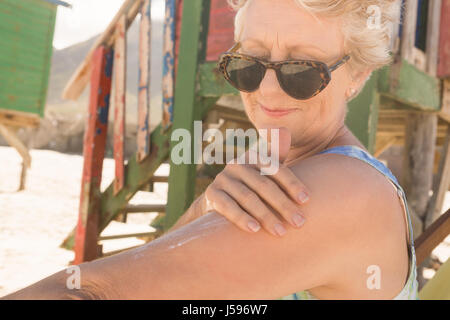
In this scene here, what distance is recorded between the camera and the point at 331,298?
96 centimetres

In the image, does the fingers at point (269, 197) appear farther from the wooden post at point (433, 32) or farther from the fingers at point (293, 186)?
the wooden post at point (433, 32)

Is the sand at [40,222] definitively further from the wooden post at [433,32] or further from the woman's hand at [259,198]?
the woman's hand at [259,198]

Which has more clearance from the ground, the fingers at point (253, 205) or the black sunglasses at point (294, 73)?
the black sunglasses at point (294, 73)

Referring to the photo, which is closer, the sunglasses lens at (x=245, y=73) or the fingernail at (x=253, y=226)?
the fingernail at (x=253, y=226)

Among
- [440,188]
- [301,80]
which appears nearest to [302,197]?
[301,80]

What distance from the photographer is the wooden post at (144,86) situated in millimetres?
4406

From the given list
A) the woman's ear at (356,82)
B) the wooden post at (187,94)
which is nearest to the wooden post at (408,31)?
the wooden post at (187,94)

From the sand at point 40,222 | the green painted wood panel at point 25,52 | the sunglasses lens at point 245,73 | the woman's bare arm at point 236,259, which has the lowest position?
the sand at point 40,222

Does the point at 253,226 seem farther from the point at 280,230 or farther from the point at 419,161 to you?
the point at 419,161

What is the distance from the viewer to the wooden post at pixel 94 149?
15.3 feet

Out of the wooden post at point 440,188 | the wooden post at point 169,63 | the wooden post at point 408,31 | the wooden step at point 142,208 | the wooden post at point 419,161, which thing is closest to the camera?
the wooden post at point 408,31

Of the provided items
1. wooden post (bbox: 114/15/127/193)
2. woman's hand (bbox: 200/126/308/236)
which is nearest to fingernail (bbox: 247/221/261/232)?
woman's hand (bbox: 200/126/308/236)

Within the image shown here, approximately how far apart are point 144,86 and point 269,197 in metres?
3.87

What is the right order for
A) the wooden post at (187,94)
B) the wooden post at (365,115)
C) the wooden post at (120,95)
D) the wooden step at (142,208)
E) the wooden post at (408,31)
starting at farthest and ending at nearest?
the wooden step at (142,208)
the wooden post at (120,95)
the wooden post at (187,94)
the wooden post at (408,31)
the wooden post at (365,115)
